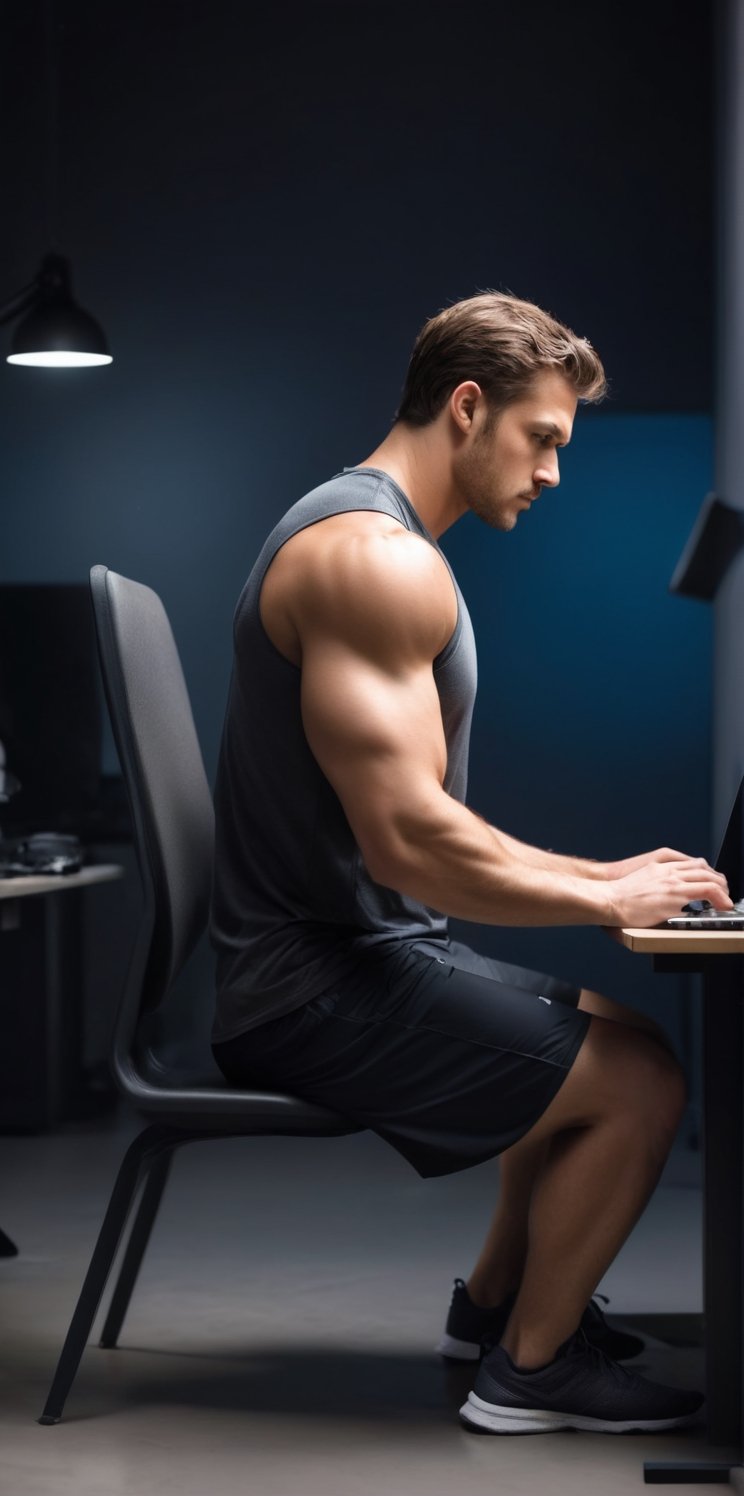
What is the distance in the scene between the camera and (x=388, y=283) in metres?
3.72

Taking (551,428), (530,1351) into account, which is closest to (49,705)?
(551,428)

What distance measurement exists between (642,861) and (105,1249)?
0.75m

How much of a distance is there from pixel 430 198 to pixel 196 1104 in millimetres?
2411

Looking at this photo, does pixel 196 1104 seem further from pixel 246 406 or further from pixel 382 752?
pixel 246 406

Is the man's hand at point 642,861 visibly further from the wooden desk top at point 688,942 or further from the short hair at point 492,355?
the short hair at point 492,355

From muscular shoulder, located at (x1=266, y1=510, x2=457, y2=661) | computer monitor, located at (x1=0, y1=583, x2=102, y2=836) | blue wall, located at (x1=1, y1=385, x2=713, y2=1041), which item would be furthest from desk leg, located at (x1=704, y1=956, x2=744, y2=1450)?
computer monitor, located at (x1=0, y1=583, x2=102, y2=836)

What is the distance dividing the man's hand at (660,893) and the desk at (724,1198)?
0.10 meters

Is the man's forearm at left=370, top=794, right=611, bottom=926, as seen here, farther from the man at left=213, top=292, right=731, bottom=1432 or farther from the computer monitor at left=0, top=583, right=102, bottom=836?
the computer monitor at left=0, top=583, right=102, bottom=836

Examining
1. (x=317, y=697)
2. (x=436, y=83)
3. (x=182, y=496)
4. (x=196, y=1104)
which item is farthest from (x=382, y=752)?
(x=436, y=83)

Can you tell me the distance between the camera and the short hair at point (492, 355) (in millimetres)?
2037

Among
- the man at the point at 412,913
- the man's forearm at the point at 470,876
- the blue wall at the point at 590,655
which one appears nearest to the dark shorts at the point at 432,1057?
the man at the point at 412,913

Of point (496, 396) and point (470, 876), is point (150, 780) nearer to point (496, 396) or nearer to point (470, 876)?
point (470, 876)

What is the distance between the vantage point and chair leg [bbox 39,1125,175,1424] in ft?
6.25

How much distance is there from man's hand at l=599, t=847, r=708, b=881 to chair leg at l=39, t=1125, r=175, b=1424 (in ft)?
2.00
